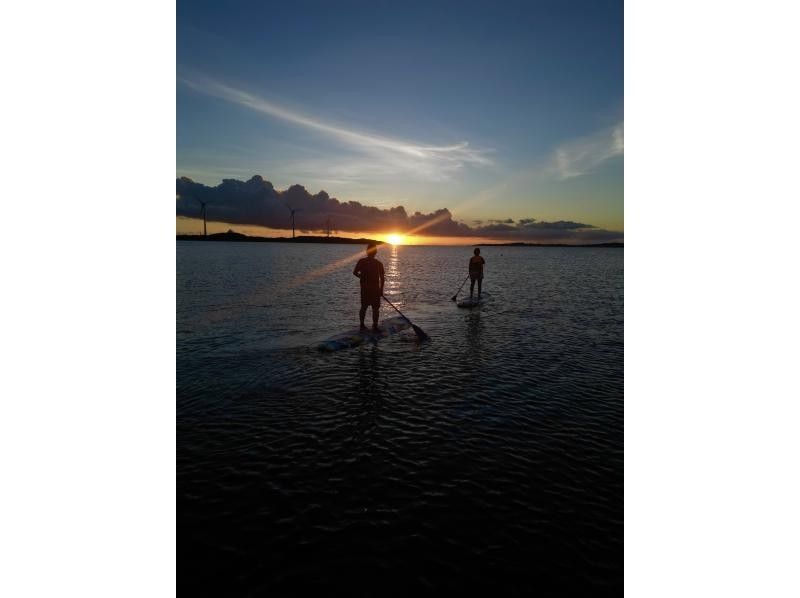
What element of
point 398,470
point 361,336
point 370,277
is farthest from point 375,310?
Result: point 398,470

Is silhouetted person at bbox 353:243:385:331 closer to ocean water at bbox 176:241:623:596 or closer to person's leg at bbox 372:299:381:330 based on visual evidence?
person's leg at bbox 372:299:381:330

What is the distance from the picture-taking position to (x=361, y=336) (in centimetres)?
1902

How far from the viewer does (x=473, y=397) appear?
477 inches

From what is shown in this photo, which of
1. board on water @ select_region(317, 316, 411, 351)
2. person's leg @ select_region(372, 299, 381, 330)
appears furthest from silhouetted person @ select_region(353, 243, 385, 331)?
board on water @ select_region(317, 316, 411, 351)

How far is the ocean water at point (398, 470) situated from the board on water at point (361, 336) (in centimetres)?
76

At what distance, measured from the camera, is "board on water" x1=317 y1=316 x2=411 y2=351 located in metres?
17.6

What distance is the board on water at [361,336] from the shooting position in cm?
1756

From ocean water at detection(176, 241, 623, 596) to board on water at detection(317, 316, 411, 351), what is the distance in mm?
763

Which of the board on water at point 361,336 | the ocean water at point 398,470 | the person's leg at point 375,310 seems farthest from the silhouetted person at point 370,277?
the ocean water at point 398,470

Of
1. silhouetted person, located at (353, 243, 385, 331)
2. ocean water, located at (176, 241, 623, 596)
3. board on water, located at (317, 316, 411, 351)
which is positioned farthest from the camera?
silhouetted person, located at (353, 243, 385, 331)

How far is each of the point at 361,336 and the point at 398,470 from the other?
11.2 meters

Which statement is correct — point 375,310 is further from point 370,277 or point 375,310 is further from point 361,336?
point 370,277
